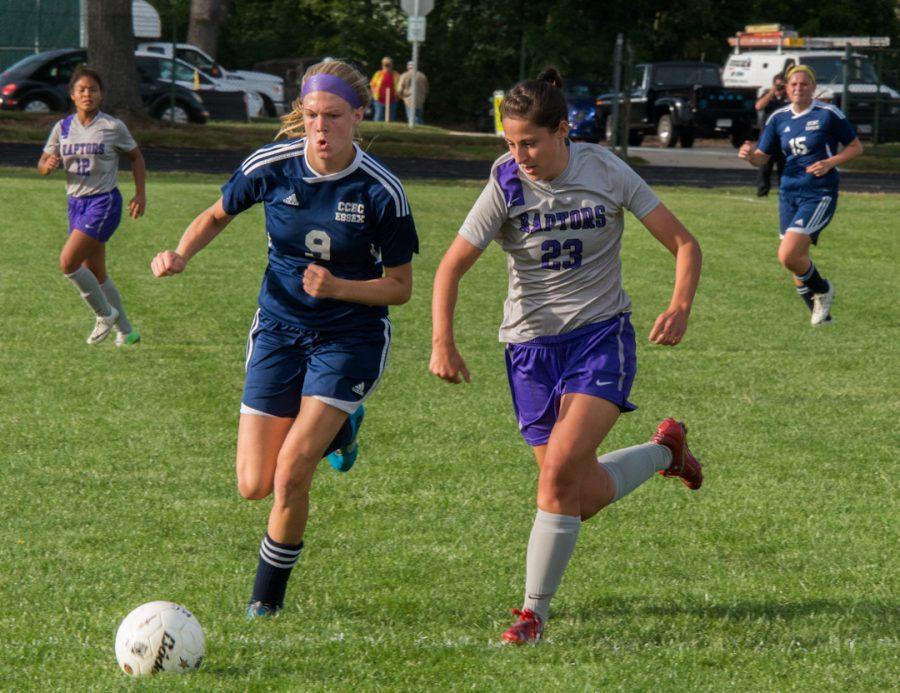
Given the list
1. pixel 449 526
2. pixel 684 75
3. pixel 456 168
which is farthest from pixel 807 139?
pixel 684 75

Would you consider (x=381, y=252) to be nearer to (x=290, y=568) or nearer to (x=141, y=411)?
(x=290, y=568)

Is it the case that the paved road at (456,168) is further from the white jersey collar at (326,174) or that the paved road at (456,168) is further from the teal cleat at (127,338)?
the white jersey collar at (326,174)

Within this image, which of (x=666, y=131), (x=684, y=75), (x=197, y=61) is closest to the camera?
(x=666, y=131)

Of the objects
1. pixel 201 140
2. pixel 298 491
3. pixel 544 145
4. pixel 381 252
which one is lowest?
pixel 201 140

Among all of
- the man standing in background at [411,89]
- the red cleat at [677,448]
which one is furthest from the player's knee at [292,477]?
the man standing in background at [411,89]

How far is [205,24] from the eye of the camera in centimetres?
4497

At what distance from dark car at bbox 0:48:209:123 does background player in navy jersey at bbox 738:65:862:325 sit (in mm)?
22997

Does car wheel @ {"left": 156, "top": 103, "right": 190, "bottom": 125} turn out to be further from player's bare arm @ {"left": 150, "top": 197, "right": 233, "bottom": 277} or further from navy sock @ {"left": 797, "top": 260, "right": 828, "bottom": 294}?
player's bare arm @ {"left": 150, "top": 197, "right": 233, "bottom": 277}

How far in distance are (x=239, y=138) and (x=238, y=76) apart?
10030 millimetres

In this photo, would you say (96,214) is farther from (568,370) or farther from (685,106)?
(685,106)

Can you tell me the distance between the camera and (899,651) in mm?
5070

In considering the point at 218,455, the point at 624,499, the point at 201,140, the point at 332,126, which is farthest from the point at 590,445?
the point at 201,140

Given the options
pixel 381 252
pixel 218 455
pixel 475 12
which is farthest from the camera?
pixel 475 12

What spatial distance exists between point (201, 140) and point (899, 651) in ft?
89.0
